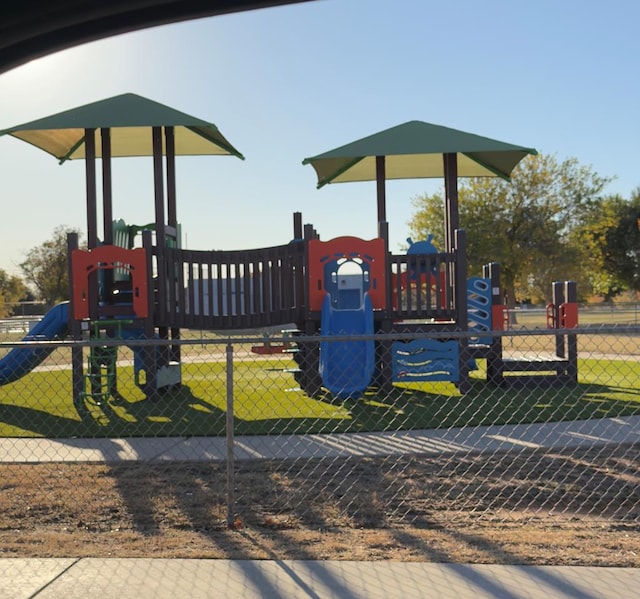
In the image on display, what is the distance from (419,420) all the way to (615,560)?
5636 mm

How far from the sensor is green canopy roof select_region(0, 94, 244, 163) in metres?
13.2

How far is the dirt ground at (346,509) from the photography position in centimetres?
479

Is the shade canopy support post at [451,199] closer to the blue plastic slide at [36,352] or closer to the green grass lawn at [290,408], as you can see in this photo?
the green grass lawn at [290,408]

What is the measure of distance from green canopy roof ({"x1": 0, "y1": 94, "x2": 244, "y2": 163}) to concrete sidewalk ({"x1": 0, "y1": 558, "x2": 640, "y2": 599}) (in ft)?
32.2

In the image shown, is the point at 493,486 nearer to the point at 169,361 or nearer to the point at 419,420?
the point at 419,420

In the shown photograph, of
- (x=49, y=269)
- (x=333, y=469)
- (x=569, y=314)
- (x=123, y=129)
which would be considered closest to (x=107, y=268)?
(x=123, y=129)

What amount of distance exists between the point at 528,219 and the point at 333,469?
3661 centimetres

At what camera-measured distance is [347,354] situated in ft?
40.2

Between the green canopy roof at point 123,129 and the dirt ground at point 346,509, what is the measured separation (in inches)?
287

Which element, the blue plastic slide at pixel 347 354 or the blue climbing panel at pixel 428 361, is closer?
the blue plastic slide at pixel 347 354

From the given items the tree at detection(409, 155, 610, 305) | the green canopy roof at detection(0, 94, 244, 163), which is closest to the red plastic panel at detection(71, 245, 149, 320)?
the green canopy roof at detection(0, 94, 244, 163)

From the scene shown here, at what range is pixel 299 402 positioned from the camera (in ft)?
39.9

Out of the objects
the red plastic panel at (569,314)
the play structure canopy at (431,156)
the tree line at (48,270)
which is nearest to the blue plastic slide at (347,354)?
the play structure canopy at (431,156)

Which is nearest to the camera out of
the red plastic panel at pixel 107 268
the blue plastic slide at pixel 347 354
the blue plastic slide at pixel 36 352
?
the blue plastic slide at pixel 347 354
